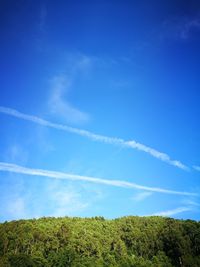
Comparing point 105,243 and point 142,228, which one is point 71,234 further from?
point 142,228

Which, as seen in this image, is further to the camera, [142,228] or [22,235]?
[142,228]

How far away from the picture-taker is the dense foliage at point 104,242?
86125 millimetres

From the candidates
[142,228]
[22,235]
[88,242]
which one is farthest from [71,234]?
[142,228]

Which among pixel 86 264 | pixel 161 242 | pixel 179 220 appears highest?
pixel 179 220

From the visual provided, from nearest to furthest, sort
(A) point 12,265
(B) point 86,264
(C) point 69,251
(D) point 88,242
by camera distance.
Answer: (A) point 12,265
(B) point 86,264
(C) point 69,251
(D) point 88,242

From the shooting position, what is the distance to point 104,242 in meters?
104

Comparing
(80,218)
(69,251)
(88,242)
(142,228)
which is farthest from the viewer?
(80,218)

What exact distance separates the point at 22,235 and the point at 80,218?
35044mm

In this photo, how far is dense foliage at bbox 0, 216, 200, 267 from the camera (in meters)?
86.1

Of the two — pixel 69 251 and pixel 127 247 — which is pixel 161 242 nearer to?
pixel 127 247

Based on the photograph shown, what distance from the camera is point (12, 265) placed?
72812mm

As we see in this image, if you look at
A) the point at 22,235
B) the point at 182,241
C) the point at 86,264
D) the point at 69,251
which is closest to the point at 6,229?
the point at 22,235

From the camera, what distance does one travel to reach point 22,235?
97.6 metres

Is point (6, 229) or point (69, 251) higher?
point (6, 229)
